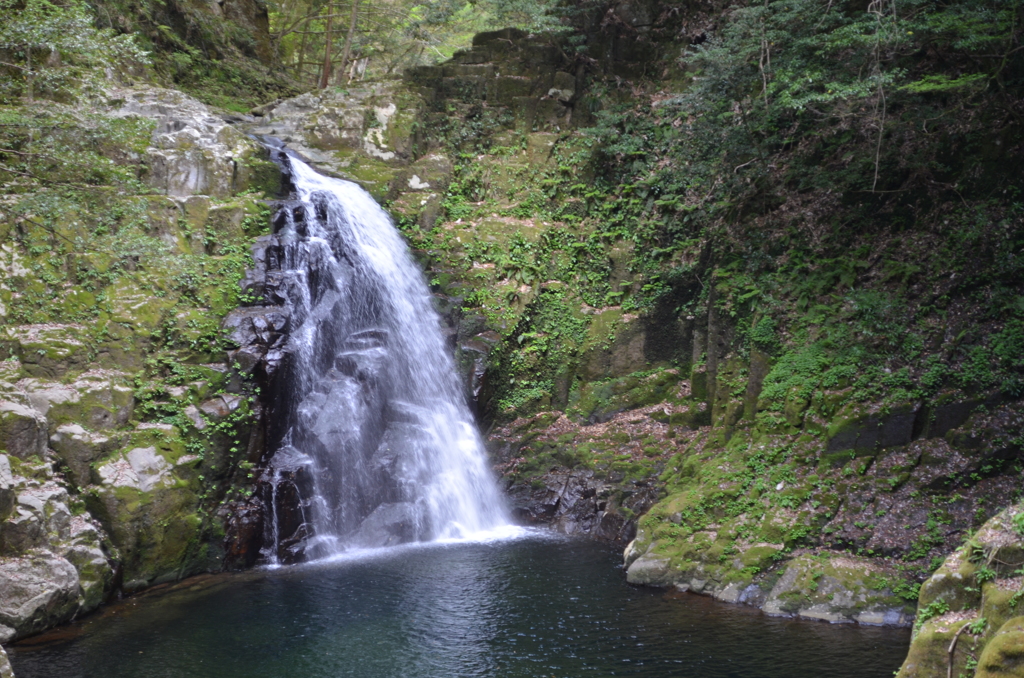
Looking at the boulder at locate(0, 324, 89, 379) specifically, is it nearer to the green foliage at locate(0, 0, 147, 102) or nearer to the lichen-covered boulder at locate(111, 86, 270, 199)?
the green foliage at locate(0, 0, 147, 102)

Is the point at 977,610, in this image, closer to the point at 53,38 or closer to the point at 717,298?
the point at 717,298

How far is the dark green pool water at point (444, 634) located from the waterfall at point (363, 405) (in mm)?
1578

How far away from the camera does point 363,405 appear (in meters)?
12.7

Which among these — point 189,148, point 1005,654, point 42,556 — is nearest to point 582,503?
point 42,556

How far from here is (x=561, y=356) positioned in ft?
48.1

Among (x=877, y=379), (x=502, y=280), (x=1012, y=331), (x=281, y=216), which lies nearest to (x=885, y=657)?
(x=877, y=379)

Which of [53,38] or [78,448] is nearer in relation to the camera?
[53,38]

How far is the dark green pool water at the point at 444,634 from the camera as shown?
22.9 feet

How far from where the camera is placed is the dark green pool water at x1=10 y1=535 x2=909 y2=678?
6.97 metres

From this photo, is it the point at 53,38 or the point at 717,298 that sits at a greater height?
the point at 53,38

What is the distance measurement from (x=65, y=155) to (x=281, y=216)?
208 inches

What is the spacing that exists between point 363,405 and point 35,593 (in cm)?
587

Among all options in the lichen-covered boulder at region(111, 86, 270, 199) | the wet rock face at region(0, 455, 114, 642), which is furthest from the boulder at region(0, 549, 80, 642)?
the lichen-covered boulder at region(111, 86, 270, 199)

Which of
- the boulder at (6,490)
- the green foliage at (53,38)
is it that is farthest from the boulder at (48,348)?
the green foliage at (53,38)
